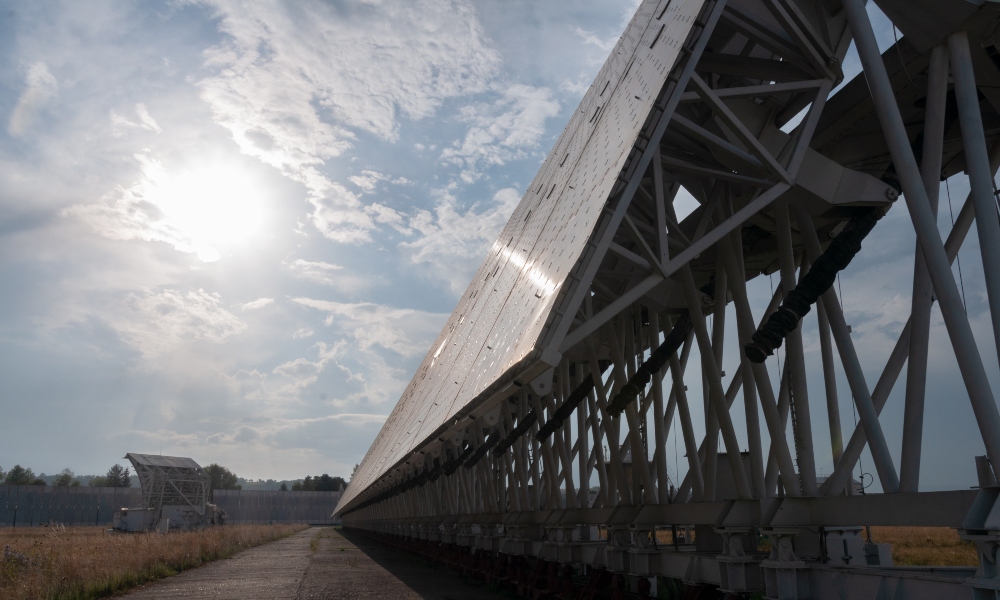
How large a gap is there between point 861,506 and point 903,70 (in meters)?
4.96

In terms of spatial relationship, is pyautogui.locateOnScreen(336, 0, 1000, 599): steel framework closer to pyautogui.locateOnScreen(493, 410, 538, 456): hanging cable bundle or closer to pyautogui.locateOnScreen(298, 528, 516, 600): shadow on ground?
pyautogui.locateOnScreen(298, 528, 516, 600): shadow on ground

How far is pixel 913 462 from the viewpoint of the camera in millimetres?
7199

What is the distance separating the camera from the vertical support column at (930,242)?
6.43 metres

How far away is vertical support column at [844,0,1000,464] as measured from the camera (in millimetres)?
6434

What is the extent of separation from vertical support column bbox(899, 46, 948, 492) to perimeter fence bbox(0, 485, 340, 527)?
287 feet

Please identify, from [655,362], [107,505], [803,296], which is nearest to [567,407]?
[655,362]

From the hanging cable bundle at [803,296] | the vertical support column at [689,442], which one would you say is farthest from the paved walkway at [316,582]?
the hanging cable bundle at [803,296]

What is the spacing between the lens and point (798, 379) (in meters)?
9.53

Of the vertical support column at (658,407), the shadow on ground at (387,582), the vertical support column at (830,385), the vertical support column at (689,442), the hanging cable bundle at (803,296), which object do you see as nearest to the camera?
the hanging cable bundle at (803,296)

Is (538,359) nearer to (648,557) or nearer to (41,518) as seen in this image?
(648,557)

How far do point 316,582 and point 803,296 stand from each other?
1626 cm

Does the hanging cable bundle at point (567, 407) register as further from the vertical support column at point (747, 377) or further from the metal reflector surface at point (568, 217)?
the vertical support column at point (747, 377)

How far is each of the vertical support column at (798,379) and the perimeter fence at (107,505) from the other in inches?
3366

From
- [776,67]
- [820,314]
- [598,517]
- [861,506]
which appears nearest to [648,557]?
[598,517]
